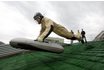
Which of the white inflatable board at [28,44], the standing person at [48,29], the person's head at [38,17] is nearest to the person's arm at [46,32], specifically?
the standing person at [48,29]

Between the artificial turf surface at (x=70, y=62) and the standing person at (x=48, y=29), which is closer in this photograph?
the artificial turf surface at (x=70, y=62)

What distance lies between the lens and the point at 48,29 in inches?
253

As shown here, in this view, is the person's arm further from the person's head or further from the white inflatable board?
the person's head

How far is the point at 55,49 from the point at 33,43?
0.84 meters

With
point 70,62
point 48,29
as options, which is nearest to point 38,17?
point 48,29

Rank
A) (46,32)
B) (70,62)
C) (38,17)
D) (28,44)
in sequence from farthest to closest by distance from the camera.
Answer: (38,17), (46,32), (28,44), (70,62)

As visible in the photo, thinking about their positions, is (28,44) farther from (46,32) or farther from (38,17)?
(38,17)

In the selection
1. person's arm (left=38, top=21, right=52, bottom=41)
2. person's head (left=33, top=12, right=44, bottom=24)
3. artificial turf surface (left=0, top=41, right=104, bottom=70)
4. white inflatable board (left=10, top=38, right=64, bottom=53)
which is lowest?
artificial turf surface (left=0, top=41, right=104, bottom=70)

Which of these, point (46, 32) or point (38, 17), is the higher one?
point (38, 17)

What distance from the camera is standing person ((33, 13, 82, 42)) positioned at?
248 inches

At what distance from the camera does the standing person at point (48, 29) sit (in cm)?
631

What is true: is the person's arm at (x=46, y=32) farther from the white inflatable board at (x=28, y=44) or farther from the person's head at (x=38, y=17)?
the person's head at (x=38, y=17)

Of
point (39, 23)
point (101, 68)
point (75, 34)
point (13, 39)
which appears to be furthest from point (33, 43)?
point (101, 68)

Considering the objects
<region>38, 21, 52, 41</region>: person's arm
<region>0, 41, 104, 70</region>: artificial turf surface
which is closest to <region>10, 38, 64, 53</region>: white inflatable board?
<region>38, 21, 52, 41</region>: person's arm
